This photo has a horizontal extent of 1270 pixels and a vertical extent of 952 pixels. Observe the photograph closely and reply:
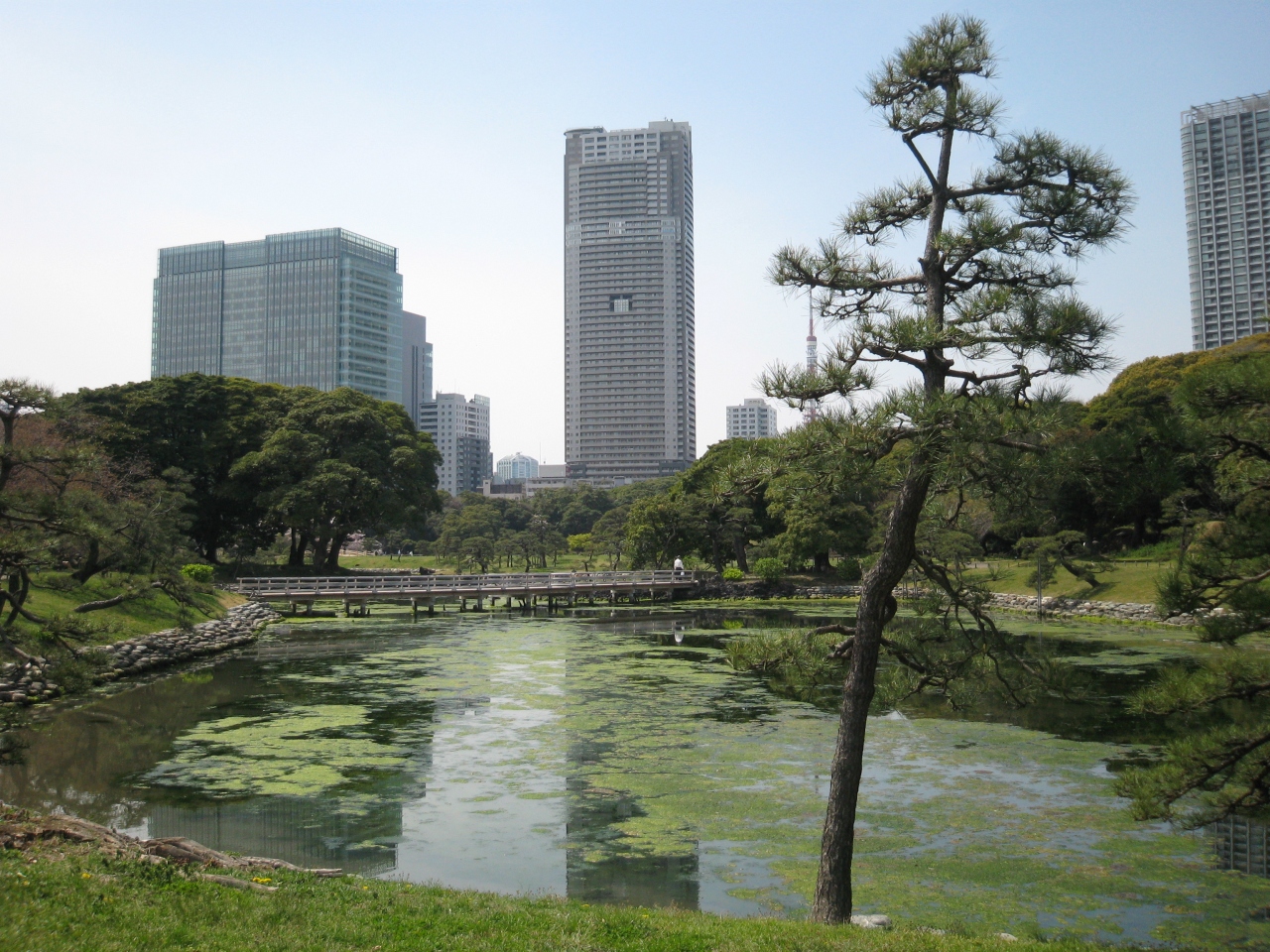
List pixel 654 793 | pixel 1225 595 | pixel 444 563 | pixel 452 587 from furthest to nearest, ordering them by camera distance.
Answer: pixel 444 563 → pixel 452 587 → pixel 654 793 → pixel 1225 595

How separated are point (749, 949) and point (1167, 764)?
267 cm

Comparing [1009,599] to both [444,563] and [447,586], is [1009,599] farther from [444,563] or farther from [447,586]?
[444,563]

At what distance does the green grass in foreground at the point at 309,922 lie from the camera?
439cm

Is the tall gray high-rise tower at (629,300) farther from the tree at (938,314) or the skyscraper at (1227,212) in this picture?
the tree at (938,314)

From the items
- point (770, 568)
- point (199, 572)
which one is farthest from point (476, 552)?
point (199, 572)

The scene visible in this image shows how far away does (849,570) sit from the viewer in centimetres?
3875

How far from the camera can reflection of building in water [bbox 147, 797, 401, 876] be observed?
760 centimetres

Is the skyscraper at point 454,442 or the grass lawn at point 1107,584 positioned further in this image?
the skyscraper at point 454,442

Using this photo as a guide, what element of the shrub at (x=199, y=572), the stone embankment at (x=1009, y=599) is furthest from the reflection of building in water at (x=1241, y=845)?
the shrub at (x=199, y=572)

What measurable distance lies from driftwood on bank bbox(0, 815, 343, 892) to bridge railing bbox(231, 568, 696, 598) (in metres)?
27.4

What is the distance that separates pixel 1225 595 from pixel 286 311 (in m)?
118

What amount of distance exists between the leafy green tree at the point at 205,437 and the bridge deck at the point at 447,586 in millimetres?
4473

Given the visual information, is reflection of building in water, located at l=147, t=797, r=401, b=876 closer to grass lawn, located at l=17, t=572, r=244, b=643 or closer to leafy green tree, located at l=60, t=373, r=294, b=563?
grass lawn, located at l=17, t=572, r=244, b=643

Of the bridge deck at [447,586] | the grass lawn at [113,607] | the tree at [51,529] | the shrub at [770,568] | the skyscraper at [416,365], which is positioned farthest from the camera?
the skyscraper at [416,365]
